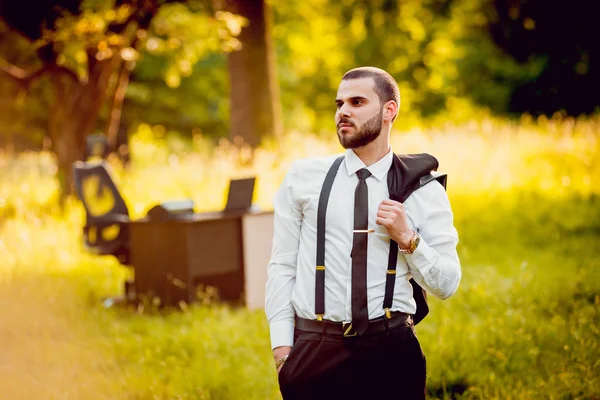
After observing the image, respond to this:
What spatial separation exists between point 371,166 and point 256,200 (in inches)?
336

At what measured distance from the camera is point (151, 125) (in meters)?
28.4

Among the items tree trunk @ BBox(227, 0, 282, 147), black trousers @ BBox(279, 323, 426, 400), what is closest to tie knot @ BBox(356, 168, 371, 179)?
black trousers @ BBox(279, 323, 426, 400)

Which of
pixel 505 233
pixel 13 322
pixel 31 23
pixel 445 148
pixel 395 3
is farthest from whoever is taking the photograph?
pixel 395 3

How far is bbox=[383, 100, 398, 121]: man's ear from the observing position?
10.4 ft

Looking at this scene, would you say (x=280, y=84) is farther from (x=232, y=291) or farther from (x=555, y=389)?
(x=555, y=389)

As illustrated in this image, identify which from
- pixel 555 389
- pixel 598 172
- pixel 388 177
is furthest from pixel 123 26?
pixel 388 177

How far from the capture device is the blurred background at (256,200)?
5.85 meters

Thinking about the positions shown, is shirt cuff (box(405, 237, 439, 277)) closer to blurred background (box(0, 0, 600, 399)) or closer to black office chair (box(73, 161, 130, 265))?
blurred background (box(0, 0, 600, 399))

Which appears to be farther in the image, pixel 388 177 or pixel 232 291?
pixel 232 291

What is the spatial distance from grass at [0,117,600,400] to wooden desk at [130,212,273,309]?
0.32 m

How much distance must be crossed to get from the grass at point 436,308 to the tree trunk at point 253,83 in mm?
2551

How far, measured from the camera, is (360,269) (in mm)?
3072

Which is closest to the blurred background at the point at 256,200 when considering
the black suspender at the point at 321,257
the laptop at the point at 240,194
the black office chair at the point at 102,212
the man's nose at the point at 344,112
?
the black office chair at the point at 102,212

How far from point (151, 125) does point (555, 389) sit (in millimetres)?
24328
